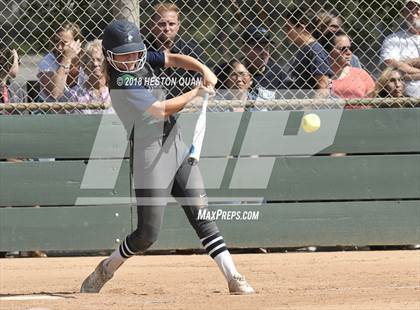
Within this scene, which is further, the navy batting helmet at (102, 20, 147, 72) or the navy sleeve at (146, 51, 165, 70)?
the navy sleeve at (146, 51, 165, 70)

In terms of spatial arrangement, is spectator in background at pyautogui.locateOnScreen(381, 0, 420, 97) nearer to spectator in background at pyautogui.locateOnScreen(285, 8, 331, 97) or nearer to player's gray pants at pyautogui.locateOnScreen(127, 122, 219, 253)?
spectator in background at pyautogui.locateOnScreen(285, 8, 331, 97)

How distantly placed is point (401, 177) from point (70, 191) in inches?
120

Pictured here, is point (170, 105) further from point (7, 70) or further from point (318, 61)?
point (7, 70)

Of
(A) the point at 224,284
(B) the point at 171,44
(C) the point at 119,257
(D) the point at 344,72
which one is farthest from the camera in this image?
(D) the point at 344,72

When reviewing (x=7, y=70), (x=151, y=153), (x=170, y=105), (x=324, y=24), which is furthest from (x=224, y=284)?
(x=7, y=70)

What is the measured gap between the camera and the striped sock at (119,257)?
651 centimetres

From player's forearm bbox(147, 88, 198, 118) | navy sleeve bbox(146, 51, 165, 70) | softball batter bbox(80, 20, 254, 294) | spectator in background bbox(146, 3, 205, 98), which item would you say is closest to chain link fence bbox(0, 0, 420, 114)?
spectator in background bbox(146, 3, 205, 98)

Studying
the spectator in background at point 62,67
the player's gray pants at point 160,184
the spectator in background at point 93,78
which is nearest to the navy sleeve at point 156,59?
the player's gray pants at point 160,184

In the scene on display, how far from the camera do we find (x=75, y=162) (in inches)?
343

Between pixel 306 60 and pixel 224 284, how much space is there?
2.42m

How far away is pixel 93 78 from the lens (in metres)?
8.75

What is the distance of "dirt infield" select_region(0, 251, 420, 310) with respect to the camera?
5910 millimetres

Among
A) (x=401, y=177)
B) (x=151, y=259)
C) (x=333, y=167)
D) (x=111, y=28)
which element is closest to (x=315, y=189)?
(x=333, y=167)

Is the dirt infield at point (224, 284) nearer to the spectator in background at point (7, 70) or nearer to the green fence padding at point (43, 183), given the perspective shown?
the green fence padding at point (43, 183)
